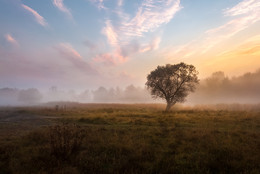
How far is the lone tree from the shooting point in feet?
99.1

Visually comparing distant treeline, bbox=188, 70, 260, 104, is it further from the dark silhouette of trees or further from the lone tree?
the dark silhouette of trees

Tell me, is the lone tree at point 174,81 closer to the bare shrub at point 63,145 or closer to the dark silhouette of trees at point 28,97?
the bare shrub at point 63,145

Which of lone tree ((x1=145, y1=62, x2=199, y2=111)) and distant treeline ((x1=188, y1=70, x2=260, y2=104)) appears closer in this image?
lone tree ((x1=145, y1=62, x2=199, y2=111))

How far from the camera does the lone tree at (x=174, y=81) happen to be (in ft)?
99.1

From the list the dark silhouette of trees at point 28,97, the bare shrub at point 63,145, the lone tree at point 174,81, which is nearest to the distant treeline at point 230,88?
the lone tree at point 174,81

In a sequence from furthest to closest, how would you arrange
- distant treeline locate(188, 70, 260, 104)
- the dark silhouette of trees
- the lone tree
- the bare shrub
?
the dark silhouette of trees → distant treeline locate(188, 70, 260, 104) → the lone tree → the bare shrub

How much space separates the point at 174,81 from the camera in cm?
3097

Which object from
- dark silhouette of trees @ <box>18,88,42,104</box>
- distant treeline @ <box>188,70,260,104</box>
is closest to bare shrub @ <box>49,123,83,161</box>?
distant treeline @ <box>188,70,260,104</box>

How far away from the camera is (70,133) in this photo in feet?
22.5

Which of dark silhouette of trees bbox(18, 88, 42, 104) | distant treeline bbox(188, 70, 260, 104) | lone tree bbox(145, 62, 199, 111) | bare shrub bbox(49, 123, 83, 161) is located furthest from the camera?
dark silhouette of trees bbox(18, 88, 42, 104)

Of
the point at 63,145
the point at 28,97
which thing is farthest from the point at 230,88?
the point at 28,97

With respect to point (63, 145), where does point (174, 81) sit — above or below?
above

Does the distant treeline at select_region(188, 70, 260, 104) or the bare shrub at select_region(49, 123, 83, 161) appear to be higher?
the distant treeline at select_region(188, 70, 260, 104)

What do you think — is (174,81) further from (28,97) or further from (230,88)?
(28,97)
